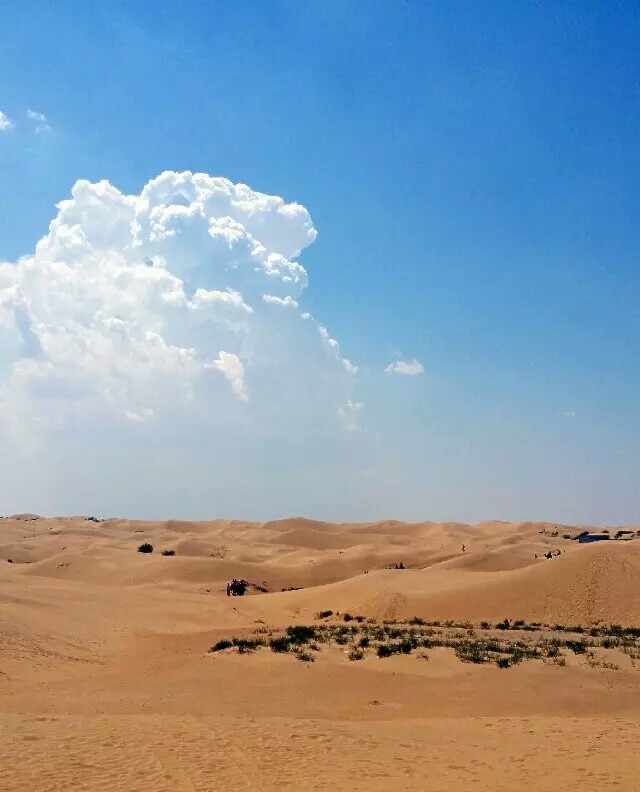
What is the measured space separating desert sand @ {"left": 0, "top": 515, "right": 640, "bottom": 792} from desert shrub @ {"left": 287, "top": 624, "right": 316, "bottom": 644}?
2.95 ft

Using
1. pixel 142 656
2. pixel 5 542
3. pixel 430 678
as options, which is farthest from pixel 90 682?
pixel 5 542

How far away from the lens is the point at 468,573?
3769 cm

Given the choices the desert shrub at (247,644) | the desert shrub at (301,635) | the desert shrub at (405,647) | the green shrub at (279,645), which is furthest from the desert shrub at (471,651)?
the desert shrub at (247,644)

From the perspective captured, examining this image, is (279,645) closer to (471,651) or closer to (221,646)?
(221,646)

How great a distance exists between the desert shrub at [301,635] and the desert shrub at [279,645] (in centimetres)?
31

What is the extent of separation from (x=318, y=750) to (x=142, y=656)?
10.7m

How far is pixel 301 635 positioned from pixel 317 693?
22.5ft

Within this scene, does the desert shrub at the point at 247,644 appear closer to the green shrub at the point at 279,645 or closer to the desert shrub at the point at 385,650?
the green shrub at the point at 279,645

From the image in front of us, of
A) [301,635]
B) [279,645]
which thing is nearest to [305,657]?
[279,645]

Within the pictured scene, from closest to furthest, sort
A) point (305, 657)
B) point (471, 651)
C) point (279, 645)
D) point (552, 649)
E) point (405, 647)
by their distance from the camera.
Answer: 1. point (305, 657)
2. point (405, 647)
3. point (471, 651)
4. point (279, 645)
5. point (552, 649)

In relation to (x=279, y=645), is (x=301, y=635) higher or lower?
lower

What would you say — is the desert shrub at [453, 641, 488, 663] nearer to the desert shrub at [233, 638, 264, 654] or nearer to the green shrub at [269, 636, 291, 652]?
the green shrub at [269, 636, 291, 652]

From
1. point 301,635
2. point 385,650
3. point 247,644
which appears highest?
point 385,650

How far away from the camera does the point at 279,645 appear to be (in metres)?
19.3
